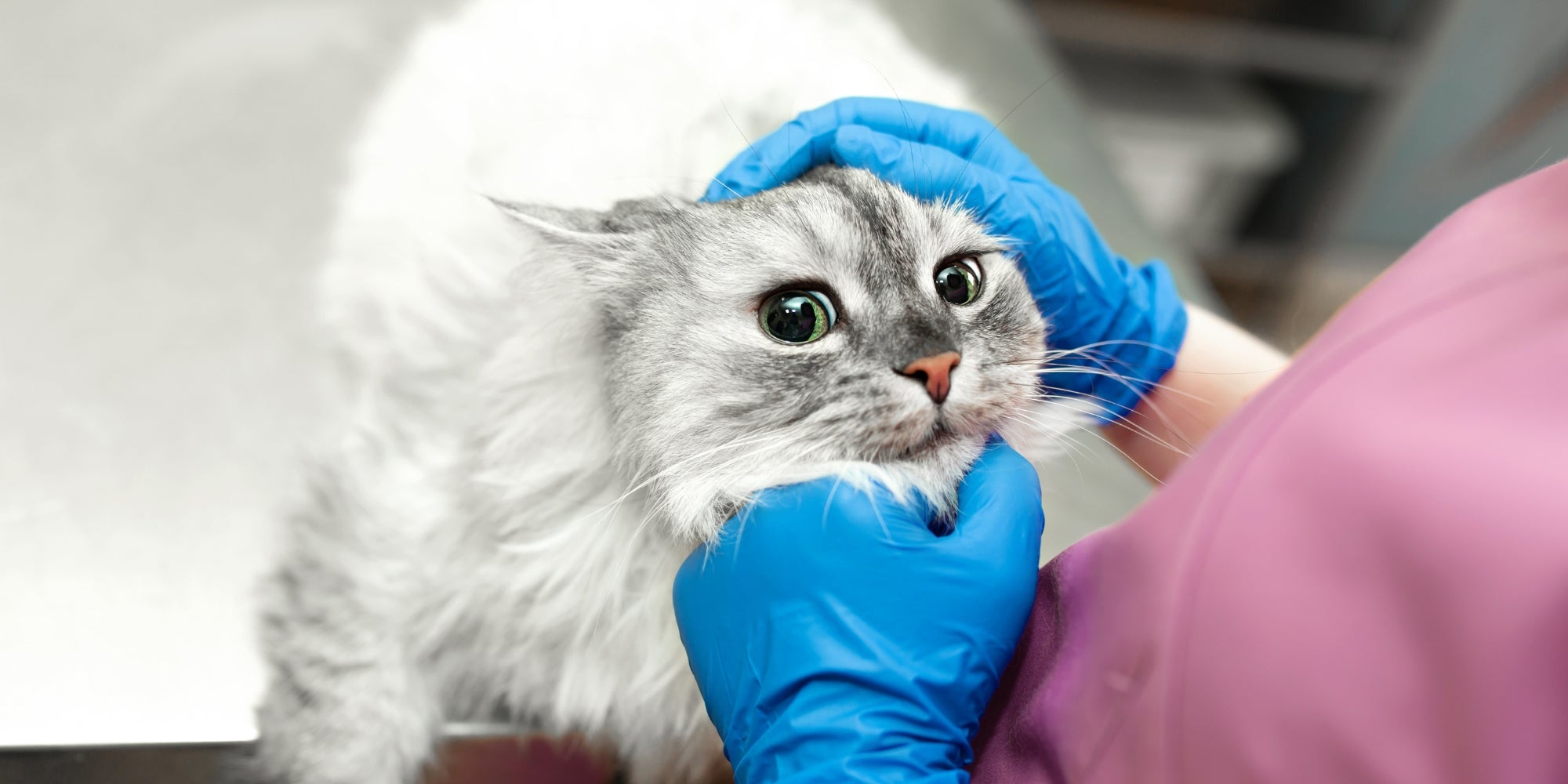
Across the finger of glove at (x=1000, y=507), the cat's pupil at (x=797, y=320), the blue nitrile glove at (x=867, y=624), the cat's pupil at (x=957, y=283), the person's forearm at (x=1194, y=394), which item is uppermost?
the cat's pupil at (x=957, y=283)

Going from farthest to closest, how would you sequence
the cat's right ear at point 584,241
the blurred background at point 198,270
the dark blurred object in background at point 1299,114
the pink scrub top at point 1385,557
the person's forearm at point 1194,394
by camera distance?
1. the dark blurred object in background at point 1299,114
2. the person's forearm at point 1194,394
3. the blurred background at point 198,270
4. the cat's right ear at point 584,241
5. the pink scrub top at point 1385,557

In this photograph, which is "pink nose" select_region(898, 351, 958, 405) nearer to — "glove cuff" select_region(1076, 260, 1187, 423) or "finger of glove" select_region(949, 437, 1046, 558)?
"finger of glove" select_region(949, 437, 1046, 558)

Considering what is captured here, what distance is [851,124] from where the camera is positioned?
3.28 feet

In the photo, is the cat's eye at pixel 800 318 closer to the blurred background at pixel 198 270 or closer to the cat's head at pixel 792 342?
the cat's head at pixel 792 342

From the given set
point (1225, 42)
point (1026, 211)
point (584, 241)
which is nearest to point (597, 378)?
point (584, 241)

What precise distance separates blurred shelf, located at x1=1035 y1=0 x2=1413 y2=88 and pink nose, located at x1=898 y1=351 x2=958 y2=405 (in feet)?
6.79

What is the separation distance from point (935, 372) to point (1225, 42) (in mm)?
2219

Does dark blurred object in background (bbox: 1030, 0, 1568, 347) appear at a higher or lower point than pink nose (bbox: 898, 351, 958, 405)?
higher

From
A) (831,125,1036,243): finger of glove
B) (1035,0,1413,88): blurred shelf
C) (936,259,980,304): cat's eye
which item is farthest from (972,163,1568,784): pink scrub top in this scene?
(1035,0,1413,88): blurred shelf

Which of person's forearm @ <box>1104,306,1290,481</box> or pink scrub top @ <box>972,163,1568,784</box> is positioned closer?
pink scrub top @ <box>972,163,1568,784</box>

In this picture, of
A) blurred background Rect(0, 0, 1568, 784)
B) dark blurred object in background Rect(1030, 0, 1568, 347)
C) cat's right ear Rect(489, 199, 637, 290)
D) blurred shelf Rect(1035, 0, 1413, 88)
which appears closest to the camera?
cat's right ear Rect(489, 199, 637, 290)

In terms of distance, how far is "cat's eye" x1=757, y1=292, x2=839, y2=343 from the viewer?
77cm

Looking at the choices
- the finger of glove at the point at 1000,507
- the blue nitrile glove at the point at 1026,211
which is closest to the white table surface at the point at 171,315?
the blue nitrile glove at the point at 1026,211

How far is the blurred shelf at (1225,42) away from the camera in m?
2.33
